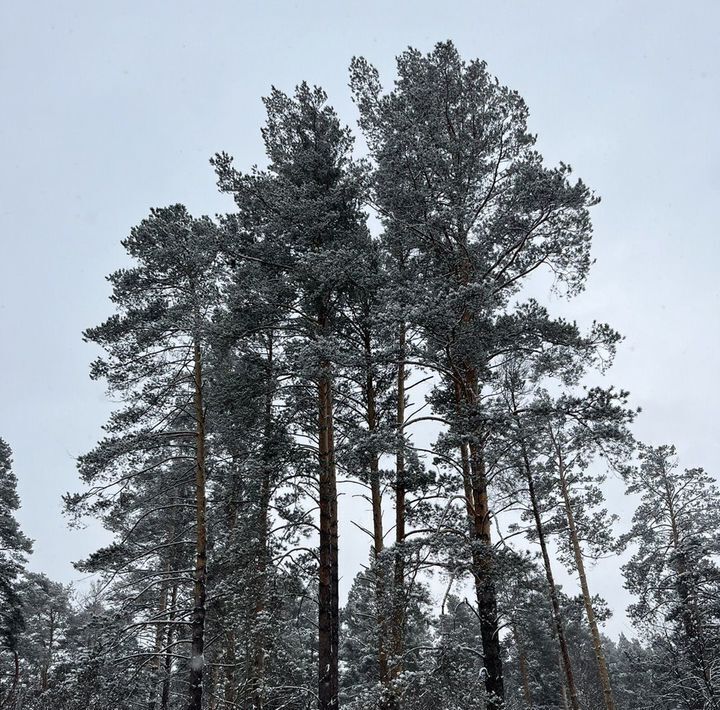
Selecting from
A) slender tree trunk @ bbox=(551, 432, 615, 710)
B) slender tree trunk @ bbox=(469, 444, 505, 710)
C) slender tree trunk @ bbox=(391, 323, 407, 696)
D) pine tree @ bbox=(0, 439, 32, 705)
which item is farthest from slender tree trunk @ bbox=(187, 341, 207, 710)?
pine tree @ bbox=(0, 439, 32, 705)

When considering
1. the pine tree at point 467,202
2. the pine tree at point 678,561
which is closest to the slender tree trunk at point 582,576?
the pine tree at point 678,561

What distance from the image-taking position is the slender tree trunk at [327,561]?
32.3ft

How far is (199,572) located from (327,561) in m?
2.88

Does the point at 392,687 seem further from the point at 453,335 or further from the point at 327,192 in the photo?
the point at 327,192

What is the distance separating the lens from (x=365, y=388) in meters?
13.1

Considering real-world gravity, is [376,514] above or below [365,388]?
below

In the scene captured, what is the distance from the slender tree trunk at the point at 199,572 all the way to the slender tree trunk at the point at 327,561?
2585mm

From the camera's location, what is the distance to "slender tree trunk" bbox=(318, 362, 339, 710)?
9.85m

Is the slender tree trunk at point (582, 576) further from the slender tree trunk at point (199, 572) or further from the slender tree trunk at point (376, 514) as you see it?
the slender tree trunk at point (199, 572)

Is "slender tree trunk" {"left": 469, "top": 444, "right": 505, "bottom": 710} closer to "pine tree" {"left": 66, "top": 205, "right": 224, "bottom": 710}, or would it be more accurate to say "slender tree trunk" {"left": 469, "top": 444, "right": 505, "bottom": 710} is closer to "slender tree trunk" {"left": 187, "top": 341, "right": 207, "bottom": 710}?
"slender tree trunk" {"left": 187, "top": 341, "right": 207, "bottom": 710}

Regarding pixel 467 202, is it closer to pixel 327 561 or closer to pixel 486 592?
pixel 486 592

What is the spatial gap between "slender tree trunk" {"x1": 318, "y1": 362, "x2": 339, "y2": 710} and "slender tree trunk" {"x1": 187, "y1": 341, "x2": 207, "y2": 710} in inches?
102

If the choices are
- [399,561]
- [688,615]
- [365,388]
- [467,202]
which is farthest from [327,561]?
[688,615]

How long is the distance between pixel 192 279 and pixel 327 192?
3.87 metres
